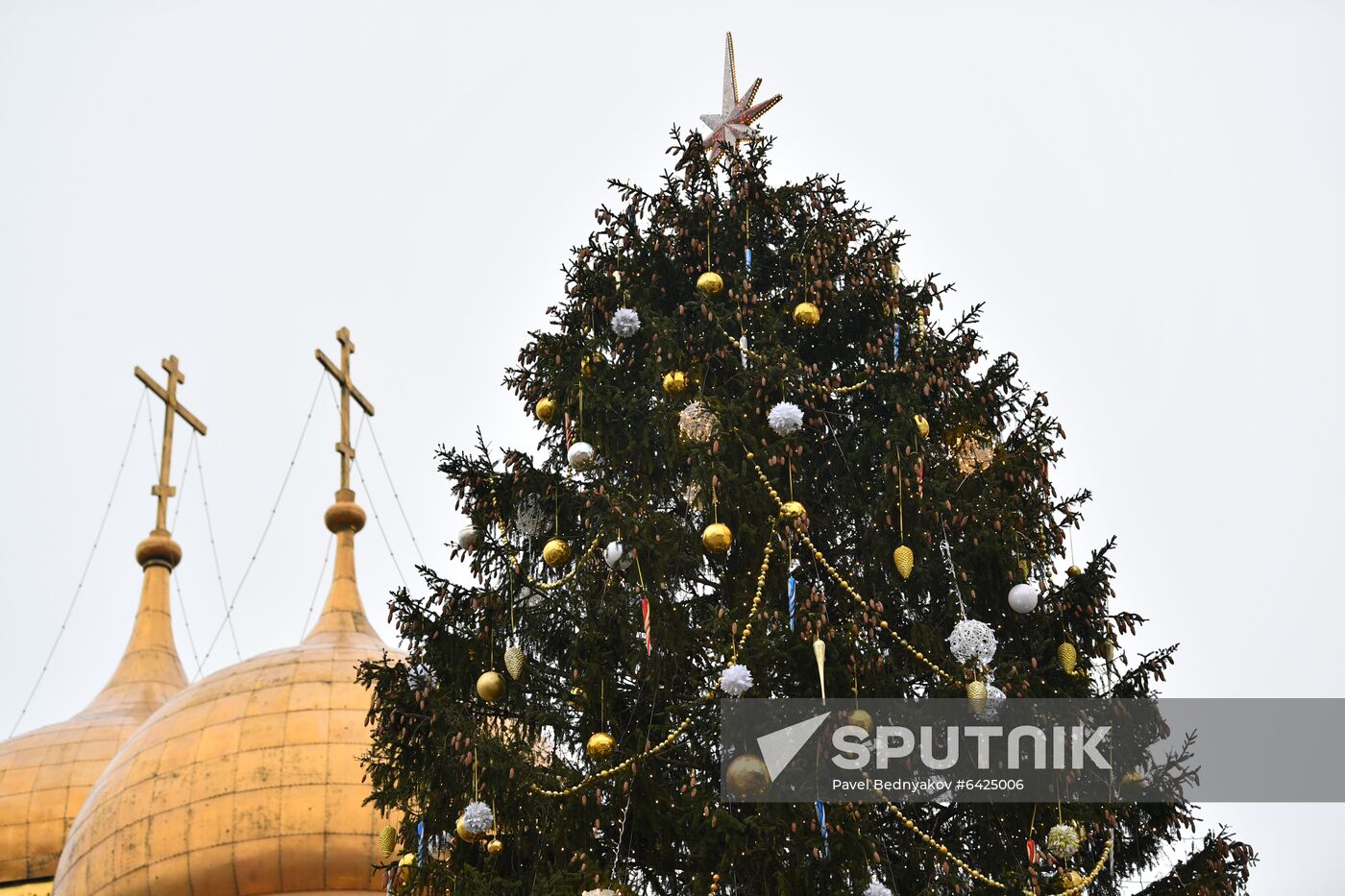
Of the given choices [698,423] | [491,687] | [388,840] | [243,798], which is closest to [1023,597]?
[698,423]

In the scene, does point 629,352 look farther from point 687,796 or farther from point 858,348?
point 687,796

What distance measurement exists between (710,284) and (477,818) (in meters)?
3.79

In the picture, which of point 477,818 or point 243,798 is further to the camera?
point 243,798

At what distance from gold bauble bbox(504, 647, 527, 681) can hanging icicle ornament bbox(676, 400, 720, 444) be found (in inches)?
66.1

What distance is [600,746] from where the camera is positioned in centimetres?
1087

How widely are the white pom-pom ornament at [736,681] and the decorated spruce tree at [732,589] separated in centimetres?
2

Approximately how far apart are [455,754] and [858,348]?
397 centimetres

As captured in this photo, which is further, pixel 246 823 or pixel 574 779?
pixel 246 823

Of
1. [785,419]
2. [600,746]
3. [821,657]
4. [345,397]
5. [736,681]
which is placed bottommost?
[600,746]

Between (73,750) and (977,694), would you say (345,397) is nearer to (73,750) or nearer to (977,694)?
(73,750)

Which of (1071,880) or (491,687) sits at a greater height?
(491,687)

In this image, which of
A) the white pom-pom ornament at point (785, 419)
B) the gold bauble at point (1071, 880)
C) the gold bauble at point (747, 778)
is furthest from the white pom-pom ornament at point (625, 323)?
the gold bauble at point (1071, 880)

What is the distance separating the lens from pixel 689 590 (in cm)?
1199

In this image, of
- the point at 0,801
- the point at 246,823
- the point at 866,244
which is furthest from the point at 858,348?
the point at 0,801
